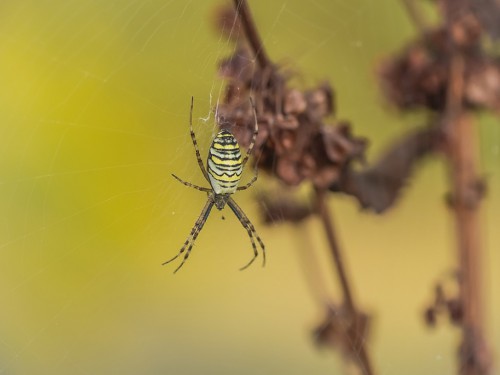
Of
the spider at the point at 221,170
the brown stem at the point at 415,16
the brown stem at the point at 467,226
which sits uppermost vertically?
the brown stem at the point at 415,16

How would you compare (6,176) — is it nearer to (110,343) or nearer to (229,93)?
(110,343)

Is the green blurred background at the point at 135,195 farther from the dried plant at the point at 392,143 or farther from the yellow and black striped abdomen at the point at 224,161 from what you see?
the dried plant at the point at 392,143

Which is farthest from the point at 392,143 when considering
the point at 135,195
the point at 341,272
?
the point at 135,195

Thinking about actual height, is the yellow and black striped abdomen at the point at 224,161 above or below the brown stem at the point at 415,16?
below

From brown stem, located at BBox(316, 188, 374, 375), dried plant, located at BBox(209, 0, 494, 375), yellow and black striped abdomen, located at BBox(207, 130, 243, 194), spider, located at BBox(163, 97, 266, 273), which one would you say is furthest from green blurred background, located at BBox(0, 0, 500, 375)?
brown stem, located at BBox(316, 188, 374, 375)

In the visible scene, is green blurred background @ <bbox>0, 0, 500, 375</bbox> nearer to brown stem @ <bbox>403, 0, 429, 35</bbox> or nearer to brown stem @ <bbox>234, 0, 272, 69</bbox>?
brown stem @ <bbox>403, 0, 429, 35</bbox>

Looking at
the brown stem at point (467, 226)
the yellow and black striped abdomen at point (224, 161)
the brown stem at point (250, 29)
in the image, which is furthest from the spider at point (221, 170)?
the brown stem at point (467, 226)
